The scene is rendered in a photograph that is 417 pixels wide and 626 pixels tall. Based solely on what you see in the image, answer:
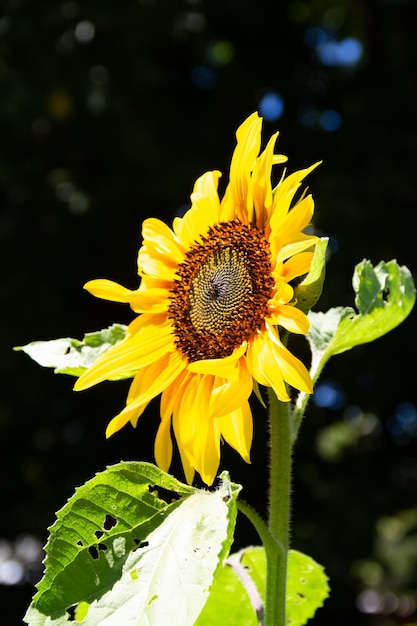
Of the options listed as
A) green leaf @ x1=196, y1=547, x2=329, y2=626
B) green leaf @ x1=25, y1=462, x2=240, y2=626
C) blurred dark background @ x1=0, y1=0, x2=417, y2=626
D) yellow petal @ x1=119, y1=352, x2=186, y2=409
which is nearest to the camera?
green leaf @ x1=25, y1=462, x2=240, y2=626

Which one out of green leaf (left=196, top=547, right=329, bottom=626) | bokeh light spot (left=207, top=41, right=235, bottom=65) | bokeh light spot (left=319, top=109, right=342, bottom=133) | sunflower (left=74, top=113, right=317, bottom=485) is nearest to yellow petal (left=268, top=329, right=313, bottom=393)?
sunflower (left=74, top=113, right=317, bottom=485)

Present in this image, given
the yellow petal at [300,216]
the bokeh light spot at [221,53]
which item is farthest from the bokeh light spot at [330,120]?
the yellow petal at [300,216]

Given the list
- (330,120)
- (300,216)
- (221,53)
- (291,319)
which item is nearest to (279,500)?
(291,319)

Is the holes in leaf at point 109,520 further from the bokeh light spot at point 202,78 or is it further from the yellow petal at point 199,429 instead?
the bokeh light spot at point 202,78

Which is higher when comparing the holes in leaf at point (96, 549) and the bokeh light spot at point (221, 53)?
the bokeh light spot at point (221, 53)

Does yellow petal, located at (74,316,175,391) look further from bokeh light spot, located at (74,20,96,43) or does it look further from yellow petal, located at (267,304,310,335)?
bokeh light spot, located at (74,20,96,43)

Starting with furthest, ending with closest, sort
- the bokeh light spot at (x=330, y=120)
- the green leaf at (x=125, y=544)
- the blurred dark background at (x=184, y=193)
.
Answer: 1. the bokeh light spot at (x=330, y=120)
2. the blurred dark background at (x=184, y=193)
3. the green leaf at (x=125, y=544)

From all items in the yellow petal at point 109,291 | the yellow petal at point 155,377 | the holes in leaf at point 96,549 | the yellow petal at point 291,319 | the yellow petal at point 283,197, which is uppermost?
the yellow petal at point 109,291

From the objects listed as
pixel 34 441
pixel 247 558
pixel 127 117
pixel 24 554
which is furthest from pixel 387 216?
pixel 247 558
